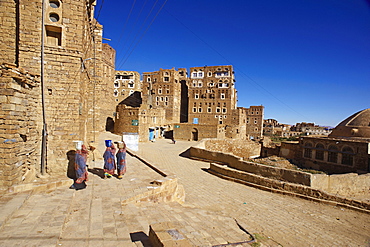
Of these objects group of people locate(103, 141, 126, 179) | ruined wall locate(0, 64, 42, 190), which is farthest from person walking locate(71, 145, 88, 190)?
ruined wall locate(0, 64, 42, 190)

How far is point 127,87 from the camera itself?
45.2 meters

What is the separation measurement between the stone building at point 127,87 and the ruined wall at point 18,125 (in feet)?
126

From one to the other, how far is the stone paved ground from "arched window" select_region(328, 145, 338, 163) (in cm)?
1018

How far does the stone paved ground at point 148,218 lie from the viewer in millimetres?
4066

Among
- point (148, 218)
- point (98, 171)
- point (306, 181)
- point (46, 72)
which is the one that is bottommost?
point (306, 181)

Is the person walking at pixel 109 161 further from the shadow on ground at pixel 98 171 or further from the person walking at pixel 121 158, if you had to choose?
the shadow on ground at pixel 98 171

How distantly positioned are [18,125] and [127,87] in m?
40.5

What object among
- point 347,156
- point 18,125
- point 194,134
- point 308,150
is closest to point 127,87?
point 194,134

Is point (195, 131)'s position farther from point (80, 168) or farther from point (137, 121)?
point (80, 168)

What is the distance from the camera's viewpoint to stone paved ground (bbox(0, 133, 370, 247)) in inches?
160

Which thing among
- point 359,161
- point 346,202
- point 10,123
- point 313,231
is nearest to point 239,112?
point 359,161

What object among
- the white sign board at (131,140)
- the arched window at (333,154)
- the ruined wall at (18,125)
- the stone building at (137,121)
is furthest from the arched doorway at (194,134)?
the ruined wall at (18,125)

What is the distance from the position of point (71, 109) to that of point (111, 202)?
13.2 ft

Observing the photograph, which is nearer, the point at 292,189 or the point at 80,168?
the point at 80,168
